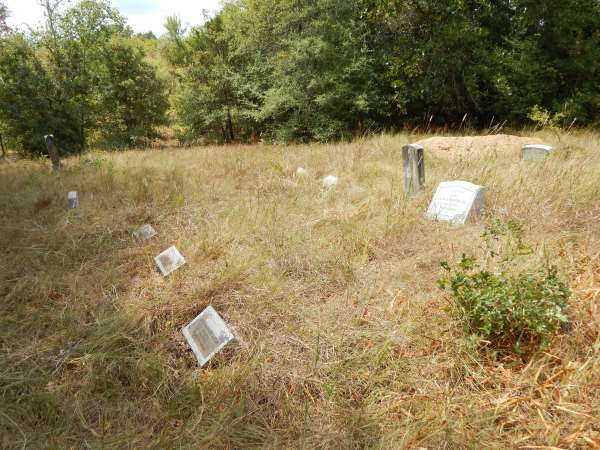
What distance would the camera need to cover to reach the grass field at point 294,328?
167 cm

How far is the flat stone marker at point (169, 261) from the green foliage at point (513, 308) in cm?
223

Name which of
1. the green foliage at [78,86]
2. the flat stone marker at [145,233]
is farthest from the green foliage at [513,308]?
the green foliage at [78,86]

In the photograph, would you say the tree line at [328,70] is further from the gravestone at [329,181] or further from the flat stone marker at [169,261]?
the flat stone marker at [169,261]

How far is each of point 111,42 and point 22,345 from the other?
1335 cm

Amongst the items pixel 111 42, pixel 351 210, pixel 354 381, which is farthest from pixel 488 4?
pixel 111 42

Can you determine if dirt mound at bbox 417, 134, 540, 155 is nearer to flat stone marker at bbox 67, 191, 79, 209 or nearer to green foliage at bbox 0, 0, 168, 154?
flat stone marker at bbox 67, 191, 79, 209

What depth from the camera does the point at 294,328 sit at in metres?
2.30

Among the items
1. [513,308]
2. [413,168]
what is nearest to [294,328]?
[513,308]

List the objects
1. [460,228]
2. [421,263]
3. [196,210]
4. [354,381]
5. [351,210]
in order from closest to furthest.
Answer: [354,381], [421,263], [460,228], [351,210], [196,210]

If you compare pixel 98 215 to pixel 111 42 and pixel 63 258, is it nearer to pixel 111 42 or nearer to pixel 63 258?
pixel 63 258

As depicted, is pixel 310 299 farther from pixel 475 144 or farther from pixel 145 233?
pixel 475 144

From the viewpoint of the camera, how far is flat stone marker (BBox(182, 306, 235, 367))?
2160 mm

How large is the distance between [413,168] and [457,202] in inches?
31.8

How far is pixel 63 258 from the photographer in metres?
3.40
